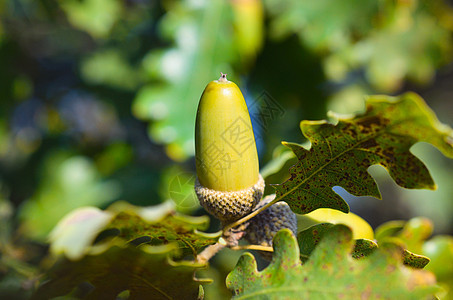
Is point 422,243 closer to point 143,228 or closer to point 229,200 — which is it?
point 229,200

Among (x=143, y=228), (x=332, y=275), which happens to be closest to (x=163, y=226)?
(x=143, y=228)

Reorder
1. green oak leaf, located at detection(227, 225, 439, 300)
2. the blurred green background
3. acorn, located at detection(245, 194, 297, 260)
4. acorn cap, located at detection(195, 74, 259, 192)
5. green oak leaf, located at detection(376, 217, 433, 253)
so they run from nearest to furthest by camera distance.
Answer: green oak leaf, located at detection(227, 225, 439, 300), acorn cap, located at detection(195, 74, 259, 192), acorn, located at detection(245, 194, 297, 260), green oak leaf, located at detection(376, 217, 433, 253), the blurred green background

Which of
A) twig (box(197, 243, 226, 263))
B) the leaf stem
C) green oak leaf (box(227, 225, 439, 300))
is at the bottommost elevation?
the leaf stem

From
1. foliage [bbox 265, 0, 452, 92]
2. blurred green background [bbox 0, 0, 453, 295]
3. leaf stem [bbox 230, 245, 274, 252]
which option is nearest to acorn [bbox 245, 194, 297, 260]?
leaf stem [bbox 230, 245, 274, 252]

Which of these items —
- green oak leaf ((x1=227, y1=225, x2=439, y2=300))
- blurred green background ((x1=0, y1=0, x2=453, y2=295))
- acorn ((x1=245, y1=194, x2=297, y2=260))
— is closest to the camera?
green oak leaf ((x1=227, y1=225, x2=439, y2=300))

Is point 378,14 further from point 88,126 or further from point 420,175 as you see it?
point 88,126

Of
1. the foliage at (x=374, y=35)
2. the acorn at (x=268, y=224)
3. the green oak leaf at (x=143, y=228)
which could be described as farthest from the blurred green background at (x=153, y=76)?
the green oak leaf at (x=143, y=228)

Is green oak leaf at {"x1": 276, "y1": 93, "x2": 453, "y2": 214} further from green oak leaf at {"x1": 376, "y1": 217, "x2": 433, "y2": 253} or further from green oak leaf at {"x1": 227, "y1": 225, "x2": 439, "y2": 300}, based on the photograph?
green oak leaf at {"x1": 376, "y1": 217, "x2": 433, "y2": 253}

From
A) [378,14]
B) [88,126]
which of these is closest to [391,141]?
Answer: [378,14]
